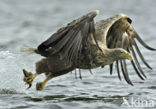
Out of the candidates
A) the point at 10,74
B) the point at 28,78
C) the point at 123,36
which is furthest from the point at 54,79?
the point at 123,36

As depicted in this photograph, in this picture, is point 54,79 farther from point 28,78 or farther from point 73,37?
point 73,37

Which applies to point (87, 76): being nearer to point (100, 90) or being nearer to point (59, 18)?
point (100, 90)

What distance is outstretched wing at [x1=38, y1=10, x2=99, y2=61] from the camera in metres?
9.14

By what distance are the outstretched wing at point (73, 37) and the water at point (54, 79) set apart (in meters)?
0.88

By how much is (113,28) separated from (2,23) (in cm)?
868

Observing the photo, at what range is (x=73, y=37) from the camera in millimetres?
9211

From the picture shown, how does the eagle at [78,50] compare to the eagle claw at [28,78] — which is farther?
the eagle claw at [28,78]

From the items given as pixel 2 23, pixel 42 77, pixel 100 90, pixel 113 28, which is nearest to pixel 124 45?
pixel 113 28

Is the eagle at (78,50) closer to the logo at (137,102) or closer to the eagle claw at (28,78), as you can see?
the eagle claw at (28,78)

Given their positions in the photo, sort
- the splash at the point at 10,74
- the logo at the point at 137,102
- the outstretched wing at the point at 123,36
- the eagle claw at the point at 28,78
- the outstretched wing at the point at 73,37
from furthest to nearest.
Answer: the outstretched wing at the point at 123,36 → the splash at the point at 10,74 → the eagle claw at the point at 28,78 → the logo at the point at 137,102 → the outstretched wing at the point at 73,37

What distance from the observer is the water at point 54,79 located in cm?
942

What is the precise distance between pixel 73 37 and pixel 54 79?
2.59 m

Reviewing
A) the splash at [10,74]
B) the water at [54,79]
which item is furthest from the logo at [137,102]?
the splash at [10,74]

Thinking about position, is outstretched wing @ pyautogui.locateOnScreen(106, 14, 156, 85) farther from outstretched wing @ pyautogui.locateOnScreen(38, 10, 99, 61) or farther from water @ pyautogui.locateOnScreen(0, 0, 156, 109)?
outstretched wing @ pyautogui.locateOnScreen(38, 10, 99, 61)
